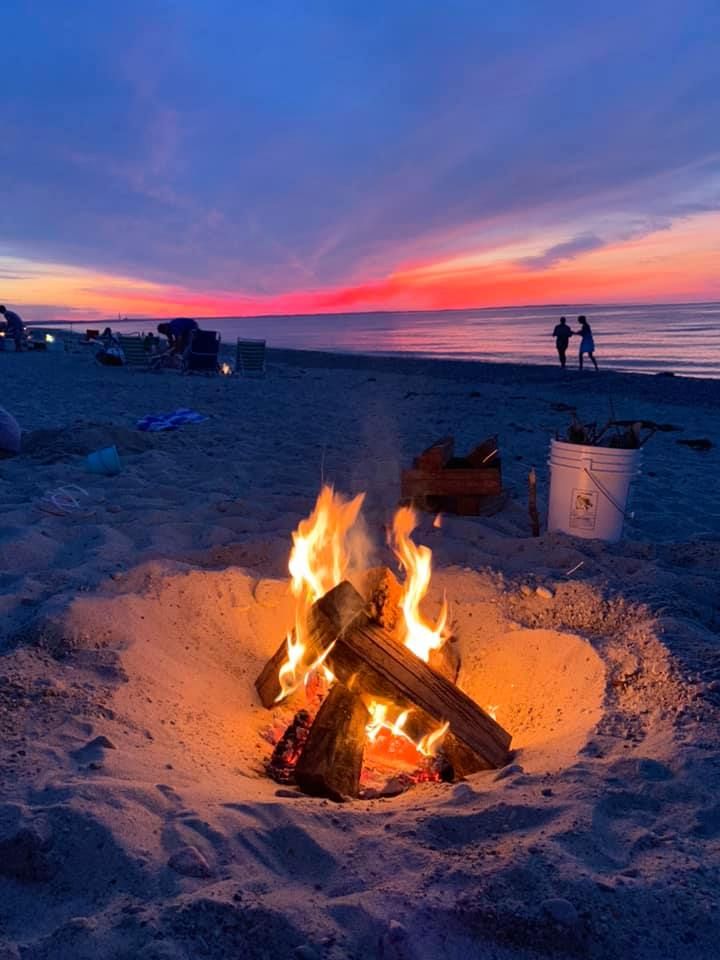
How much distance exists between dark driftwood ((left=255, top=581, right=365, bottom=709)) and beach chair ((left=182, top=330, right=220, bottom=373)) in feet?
52.7

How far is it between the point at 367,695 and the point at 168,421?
295 inches

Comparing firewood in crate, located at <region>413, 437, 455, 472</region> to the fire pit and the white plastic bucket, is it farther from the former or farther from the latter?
the fire pit

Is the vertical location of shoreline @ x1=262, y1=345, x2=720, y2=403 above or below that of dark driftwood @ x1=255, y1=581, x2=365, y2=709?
above

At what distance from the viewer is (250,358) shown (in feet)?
63.7

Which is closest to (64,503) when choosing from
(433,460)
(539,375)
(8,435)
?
(8,435)

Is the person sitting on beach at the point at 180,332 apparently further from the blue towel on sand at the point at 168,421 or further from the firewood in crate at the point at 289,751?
the firewood in crate at the point at 289,751

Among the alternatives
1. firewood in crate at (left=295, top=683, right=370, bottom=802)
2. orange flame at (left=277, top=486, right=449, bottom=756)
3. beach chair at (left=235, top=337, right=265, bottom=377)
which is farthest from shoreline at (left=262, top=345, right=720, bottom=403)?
firewood in crate at (left=295, top=683, right=370, bottom=802)

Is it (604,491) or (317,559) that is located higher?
(604,491)

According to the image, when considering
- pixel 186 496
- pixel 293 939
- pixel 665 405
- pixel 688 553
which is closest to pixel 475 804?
pixel 293 939

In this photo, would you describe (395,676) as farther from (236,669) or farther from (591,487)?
(591,487)

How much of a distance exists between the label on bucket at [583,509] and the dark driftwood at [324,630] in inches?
95.6

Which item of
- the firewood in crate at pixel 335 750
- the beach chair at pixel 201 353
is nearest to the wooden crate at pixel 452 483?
the firewood in crate at pixel 335 750

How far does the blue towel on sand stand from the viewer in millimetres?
9625

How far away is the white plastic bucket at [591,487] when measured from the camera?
5.06 meters
